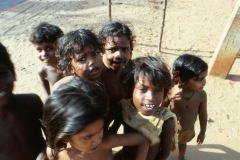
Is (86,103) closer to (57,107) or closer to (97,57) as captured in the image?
(57,107)

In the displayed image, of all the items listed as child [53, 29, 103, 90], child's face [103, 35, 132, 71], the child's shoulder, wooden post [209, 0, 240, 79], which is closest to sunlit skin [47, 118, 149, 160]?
the child's shoulder

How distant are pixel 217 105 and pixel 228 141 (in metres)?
0.85

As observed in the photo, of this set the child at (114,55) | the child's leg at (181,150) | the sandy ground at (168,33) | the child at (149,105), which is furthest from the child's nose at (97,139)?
the sandy ground at (168,33)

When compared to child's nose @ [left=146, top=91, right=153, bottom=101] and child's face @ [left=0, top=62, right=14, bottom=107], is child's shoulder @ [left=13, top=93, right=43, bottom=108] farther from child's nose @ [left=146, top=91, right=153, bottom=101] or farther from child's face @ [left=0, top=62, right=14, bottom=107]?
child's nose @ [left=146, top=91, right=153, bottom=101]

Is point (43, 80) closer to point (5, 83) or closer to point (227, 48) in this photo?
point (5, 83)

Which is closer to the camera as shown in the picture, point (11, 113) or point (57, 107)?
point (57, 107)

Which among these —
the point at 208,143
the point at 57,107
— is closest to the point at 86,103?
the point at 57,107

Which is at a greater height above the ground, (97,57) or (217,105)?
(97,57)

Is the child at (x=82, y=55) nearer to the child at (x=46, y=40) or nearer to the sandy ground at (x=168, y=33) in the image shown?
the child at (x=46, y=40)

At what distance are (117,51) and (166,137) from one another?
0.78 metres

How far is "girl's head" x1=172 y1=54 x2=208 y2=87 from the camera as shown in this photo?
1.93 metres

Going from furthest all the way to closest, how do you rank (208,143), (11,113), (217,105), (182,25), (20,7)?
(20,7), (182,25), (217,105), (208,143), (11,113)

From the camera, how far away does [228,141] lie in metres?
2.86

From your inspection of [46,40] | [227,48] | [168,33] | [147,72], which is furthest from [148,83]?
[168,33]
